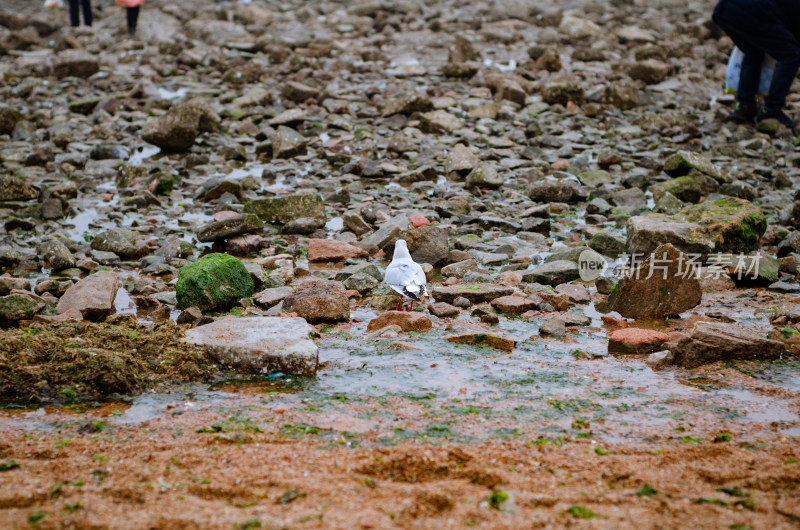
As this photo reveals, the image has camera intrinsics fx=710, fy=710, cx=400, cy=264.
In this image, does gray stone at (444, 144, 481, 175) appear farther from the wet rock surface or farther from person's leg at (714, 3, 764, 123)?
person's leg at (714, 3, 764, 123)

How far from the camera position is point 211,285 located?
221 inches

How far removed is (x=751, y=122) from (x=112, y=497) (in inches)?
464

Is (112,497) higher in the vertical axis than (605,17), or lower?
lower

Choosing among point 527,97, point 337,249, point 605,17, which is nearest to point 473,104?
point 527,97

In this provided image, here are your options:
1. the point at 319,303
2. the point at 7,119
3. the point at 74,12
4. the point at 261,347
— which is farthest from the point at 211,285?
the point at 74,12

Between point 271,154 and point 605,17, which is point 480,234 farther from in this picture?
point 605,17

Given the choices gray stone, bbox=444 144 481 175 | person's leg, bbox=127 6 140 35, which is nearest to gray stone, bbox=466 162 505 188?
gray stone, bbox=444 144 481 175

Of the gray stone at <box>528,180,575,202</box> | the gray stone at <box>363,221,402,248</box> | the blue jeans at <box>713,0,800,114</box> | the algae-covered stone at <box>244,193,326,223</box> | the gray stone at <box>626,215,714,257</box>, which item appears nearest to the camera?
the gray stone at <box>626,215,714,257</box>

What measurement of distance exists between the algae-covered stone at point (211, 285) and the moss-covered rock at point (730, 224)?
14.0ft

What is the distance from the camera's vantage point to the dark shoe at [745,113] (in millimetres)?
11633

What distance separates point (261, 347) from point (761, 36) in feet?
30.8

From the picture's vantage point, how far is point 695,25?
61.2ft

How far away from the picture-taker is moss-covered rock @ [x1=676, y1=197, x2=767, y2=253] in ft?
21.7

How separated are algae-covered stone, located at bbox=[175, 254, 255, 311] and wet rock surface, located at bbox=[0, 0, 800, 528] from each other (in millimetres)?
29
